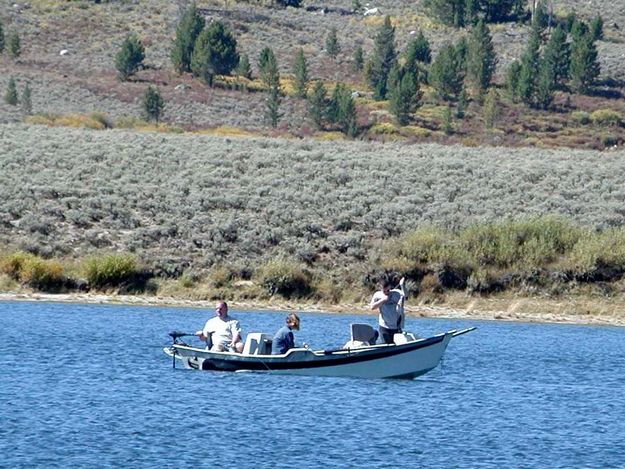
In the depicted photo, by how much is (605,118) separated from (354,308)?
2400 inches

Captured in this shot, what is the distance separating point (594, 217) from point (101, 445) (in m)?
34.1

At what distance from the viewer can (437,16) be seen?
126 metres

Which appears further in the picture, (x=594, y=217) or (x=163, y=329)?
(x=594, y=217)

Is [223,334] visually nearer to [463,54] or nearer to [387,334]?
[387,334]

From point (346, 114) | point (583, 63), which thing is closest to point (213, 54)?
point (346, 114)

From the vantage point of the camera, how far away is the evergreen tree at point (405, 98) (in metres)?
89.9

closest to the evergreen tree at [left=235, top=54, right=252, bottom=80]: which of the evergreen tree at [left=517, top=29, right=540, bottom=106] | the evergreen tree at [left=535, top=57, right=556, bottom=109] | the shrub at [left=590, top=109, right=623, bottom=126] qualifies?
the evergreen tree at [left=517, top=29, right=540, bottom=106]

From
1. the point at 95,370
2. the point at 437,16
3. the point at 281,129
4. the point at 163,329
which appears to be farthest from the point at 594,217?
the point at 437,16

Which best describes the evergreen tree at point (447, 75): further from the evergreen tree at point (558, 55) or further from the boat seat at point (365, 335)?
the boat seat at point (365, 335)

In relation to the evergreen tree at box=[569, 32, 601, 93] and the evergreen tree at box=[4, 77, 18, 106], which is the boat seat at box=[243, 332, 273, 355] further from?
the evergreen tree at box=[569, 32, 601, 93]

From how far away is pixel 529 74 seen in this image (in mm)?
96625

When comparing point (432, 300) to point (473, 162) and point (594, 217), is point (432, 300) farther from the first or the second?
point (473, 162)

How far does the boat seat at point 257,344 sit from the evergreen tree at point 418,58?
66463 millimetres

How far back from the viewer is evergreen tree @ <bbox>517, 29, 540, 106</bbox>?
317 ft
